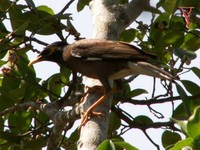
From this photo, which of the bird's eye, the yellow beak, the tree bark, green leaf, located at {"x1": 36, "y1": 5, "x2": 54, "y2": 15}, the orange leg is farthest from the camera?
the bird's eye

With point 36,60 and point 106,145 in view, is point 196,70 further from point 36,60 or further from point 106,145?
point 106,145

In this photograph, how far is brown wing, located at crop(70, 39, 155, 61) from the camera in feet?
12.8

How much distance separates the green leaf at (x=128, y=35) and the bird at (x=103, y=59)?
29 centimetres

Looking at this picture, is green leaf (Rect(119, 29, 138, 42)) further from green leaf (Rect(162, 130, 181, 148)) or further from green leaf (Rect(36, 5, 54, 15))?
green leaf (Rect(162, 130, 181, 148))

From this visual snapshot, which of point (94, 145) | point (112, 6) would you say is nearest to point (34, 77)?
point (112, 6)

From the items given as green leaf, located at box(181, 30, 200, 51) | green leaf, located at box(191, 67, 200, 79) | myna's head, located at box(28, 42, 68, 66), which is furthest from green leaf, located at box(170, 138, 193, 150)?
myna's head, located at box(28, 42, 68, 66)

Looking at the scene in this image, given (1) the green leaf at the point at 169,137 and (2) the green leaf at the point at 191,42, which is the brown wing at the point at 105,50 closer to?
(2) the green leaf at the point at 191,42

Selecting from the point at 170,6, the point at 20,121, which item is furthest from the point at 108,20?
the point at 20,121

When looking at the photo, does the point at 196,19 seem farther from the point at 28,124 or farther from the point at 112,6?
the point at 28,124

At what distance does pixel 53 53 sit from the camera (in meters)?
4.52

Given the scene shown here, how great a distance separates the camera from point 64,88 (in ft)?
13.9

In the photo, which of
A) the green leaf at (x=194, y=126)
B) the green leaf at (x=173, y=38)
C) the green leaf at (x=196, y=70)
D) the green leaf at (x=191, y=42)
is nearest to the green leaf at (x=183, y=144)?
the green leaf at (x=194, y=126)

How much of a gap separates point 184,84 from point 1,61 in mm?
1364

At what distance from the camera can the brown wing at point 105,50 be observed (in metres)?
3.91
